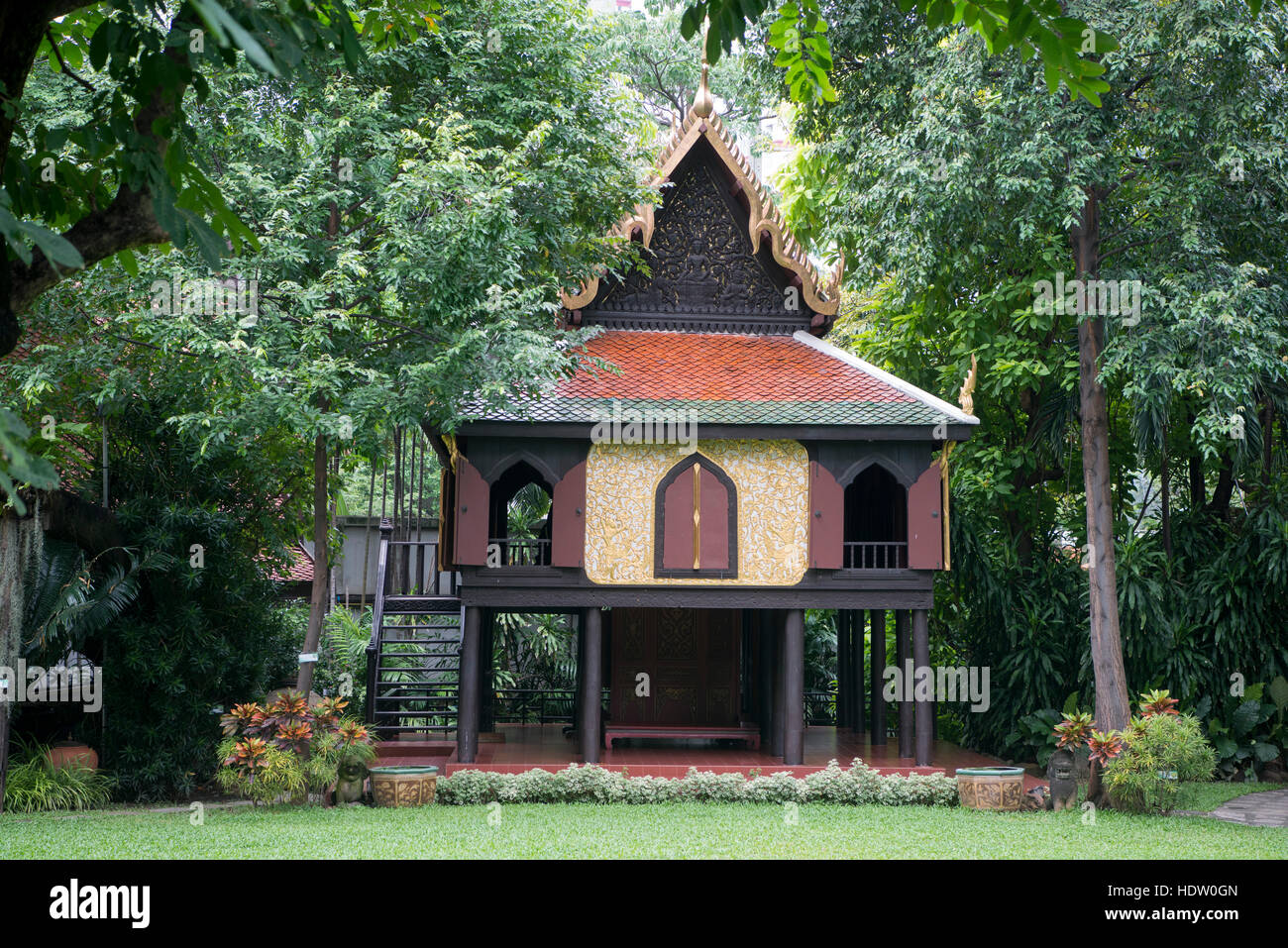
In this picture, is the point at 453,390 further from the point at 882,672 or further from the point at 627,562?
the point at 882,672

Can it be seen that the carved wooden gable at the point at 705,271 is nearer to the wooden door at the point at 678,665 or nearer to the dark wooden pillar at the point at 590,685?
the wooden door at the point at 678,665

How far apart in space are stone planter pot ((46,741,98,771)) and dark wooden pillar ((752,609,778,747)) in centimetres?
738

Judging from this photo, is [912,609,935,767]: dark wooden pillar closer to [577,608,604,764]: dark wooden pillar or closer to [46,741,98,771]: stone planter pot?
[577,608,604,764]: dark wooden pillar

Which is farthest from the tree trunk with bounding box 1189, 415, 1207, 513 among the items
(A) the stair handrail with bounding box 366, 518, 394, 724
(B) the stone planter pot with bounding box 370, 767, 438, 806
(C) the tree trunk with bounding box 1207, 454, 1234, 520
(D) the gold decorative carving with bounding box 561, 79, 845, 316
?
(A) the stair handrail with bounding box 366, 518, 394, 724

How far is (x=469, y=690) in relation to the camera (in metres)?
12.4

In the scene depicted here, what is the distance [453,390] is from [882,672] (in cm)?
621

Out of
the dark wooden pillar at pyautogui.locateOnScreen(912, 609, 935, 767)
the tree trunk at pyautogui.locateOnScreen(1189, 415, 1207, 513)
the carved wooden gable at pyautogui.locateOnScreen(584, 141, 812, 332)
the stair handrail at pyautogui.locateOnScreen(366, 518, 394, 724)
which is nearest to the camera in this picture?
the dark wooden pillar at pyautogui.locateOnScreen(912, 609, 935, 767)

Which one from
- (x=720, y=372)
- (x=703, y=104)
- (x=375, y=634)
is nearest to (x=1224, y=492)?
(x=720, y=372)

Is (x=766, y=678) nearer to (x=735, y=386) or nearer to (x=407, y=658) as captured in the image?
(x=735, y=386)

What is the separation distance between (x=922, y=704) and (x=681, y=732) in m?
2.86

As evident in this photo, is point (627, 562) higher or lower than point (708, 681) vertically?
higher

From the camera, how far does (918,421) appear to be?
12.5m

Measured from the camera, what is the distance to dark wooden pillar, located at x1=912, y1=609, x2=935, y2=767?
41.2ft
